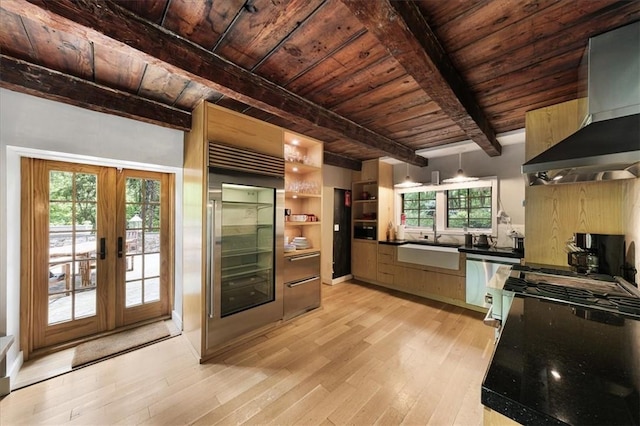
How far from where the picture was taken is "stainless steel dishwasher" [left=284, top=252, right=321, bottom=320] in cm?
299

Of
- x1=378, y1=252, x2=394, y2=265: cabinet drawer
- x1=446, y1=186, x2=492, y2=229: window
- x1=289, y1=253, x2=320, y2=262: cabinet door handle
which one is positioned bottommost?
x1=378, y1=252, x2=394, y2=265: cabinet drawer

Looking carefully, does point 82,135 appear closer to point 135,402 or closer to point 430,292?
point 135,402

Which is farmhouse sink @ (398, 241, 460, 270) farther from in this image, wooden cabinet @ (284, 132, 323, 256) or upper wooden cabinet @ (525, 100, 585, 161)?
upper wooden cabinet @ (525, 100, 585, 161)

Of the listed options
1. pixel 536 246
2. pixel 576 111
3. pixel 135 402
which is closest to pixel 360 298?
pixel 536 246

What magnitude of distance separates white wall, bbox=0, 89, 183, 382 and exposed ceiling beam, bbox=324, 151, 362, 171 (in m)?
2.69

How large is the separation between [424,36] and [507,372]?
166cm

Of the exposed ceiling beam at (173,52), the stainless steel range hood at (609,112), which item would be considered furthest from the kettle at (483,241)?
the exposed ceiling beam at (173,52)

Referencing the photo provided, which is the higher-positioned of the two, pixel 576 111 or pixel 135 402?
pixel 576 111

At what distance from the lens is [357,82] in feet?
6.51

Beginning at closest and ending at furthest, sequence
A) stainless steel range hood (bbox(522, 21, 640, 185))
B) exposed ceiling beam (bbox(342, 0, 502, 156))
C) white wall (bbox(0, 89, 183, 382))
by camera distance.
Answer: exposed ceiling beam (bbox(342, 0, 502, 156)) < stainless steel range hood (bbox(522, 21, 640, 185)) < white wall (bbox(0, 89, 183, 382))

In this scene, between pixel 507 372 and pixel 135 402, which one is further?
pixel 135 402

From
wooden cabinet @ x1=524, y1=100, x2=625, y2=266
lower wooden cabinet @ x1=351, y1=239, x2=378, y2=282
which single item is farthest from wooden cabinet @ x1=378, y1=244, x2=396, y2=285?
wooden cabinet @ x1=524, y1=100, x2=625, y2=266

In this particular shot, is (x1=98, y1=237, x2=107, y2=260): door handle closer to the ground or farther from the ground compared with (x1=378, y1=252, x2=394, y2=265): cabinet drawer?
farther from the ground

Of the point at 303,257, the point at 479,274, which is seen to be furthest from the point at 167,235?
the point at 479,274
